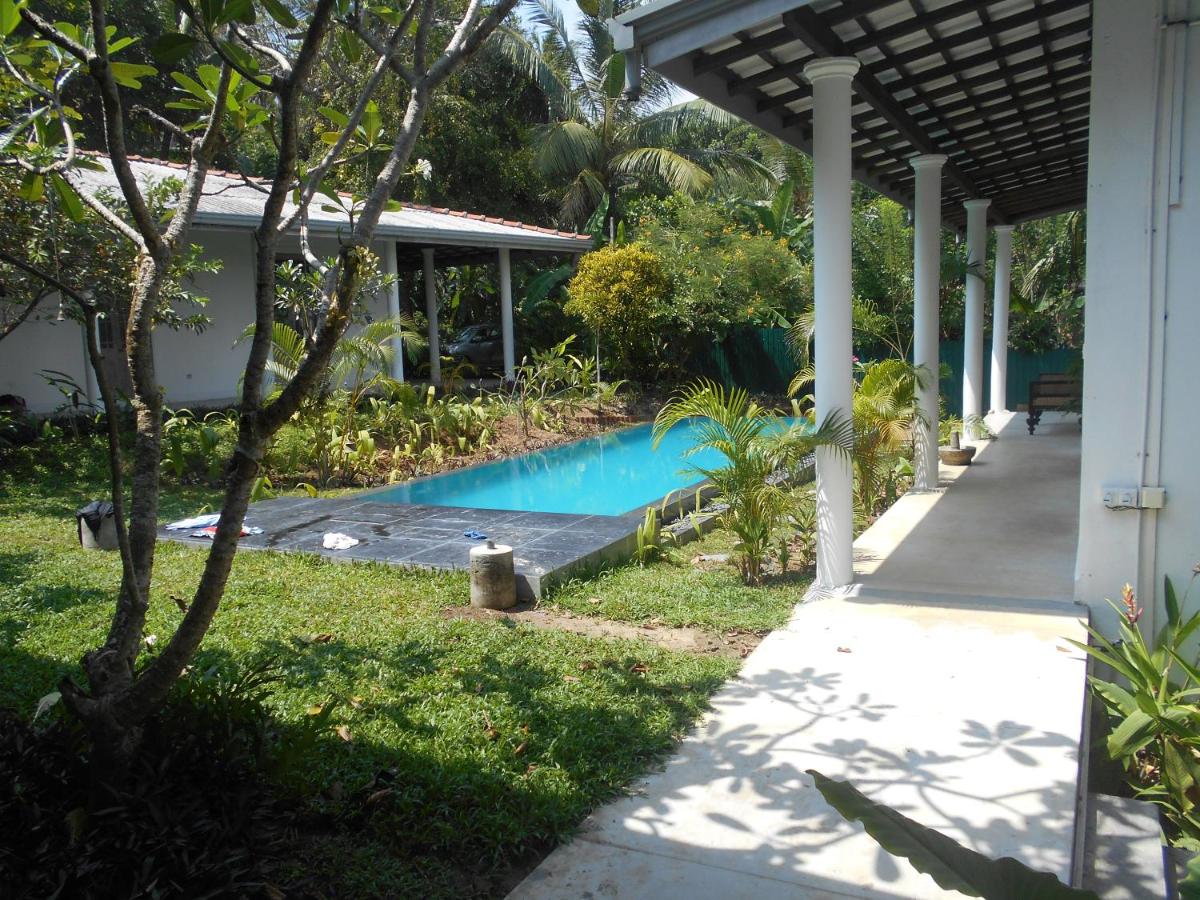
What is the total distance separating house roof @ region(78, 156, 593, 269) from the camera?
13.7 meters

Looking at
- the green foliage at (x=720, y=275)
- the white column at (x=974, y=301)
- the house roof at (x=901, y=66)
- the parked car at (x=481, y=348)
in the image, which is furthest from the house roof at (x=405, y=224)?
the white column at (x=974, y=301)

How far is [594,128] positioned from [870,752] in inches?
970

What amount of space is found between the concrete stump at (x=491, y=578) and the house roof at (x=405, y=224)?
6.03 m

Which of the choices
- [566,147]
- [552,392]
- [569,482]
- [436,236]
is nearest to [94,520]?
[569,482]

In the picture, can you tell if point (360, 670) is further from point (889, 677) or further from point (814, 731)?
point (889, 677)

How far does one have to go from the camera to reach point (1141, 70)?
201 inches

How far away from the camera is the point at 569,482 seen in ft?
44.8

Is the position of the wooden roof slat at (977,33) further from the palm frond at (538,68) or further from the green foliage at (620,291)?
the palm frond at (538,68)

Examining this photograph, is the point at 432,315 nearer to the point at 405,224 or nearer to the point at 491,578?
the point at 405,224

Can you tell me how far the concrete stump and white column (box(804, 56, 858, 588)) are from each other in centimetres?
219

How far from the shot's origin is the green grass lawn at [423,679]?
11.8 feet

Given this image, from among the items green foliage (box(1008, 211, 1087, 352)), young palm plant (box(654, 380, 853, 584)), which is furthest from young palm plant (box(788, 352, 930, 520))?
green foliage (box(1008, 211, 1087, 352))

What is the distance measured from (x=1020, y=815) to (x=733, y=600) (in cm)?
314

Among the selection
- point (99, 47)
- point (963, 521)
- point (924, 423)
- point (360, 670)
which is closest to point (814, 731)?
point (360, 670)
